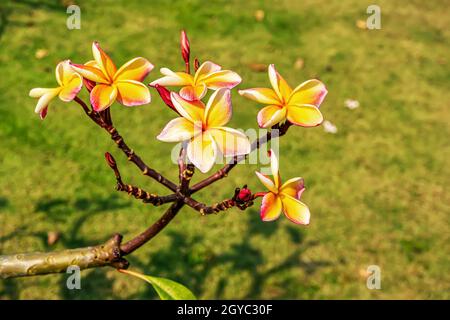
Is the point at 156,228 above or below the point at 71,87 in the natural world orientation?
below

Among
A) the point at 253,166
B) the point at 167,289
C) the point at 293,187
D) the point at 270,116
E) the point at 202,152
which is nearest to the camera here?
the point at 202,152

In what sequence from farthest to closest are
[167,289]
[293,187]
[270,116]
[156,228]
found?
[167,289], [156,228], [293,187], [270,116]

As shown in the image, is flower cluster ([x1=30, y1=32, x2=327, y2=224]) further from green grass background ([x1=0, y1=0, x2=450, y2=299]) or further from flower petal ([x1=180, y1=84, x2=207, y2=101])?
green grass background ([x1=0, y1=0, x2=450, y2=299])

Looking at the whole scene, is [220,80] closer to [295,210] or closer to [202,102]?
[202,102]

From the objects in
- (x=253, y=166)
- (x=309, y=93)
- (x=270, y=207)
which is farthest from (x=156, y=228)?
(x=253, y=166)

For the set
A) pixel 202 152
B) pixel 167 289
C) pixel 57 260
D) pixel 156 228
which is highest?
pixel 202 152

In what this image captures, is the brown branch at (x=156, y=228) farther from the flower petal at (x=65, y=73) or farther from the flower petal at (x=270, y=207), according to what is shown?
the flower petal at (x=65, y=73)

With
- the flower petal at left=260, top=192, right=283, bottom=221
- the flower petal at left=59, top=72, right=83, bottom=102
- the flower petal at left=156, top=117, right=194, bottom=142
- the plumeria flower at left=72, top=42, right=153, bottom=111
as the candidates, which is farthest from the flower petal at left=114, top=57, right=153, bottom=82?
the flower petal at left=260, top=192, right=283, bottom=221
